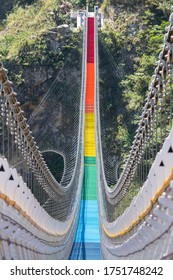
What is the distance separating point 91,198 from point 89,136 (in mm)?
4724

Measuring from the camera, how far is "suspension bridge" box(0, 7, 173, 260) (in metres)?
6.28

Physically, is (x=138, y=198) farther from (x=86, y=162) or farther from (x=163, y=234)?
(x=86, y=162)

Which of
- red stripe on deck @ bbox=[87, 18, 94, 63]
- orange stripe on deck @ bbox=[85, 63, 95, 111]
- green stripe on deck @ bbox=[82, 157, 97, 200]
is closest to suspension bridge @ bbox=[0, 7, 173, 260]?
green stripe on deck @ bbox=[82, 157, 97, 200]

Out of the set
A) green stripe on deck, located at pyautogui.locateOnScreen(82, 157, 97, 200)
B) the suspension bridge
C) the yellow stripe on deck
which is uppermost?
the suspension bridge

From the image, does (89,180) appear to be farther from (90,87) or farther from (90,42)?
(90,42)

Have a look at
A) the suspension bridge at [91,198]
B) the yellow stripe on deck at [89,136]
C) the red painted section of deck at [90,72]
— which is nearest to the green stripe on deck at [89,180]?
the suspension bridge at [91,198]

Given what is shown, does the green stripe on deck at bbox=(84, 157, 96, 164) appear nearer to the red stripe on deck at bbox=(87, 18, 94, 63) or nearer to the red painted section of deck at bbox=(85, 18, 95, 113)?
the red painted section of deck at bbox=(85, 18, 95, 113)

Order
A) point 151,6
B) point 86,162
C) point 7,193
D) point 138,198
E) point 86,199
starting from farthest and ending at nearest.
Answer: point 151,6, point 86,162, point 86,199, point 138,198, point 7,193

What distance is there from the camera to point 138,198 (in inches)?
312

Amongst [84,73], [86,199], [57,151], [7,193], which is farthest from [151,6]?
[7,193]

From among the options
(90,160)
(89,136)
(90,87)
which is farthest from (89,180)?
(90,87)

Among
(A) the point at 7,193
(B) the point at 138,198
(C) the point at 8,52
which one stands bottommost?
(C) the point at 8,52

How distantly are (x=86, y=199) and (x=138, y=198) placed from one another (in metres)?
15.3

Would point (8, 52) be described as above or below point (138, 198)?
below
